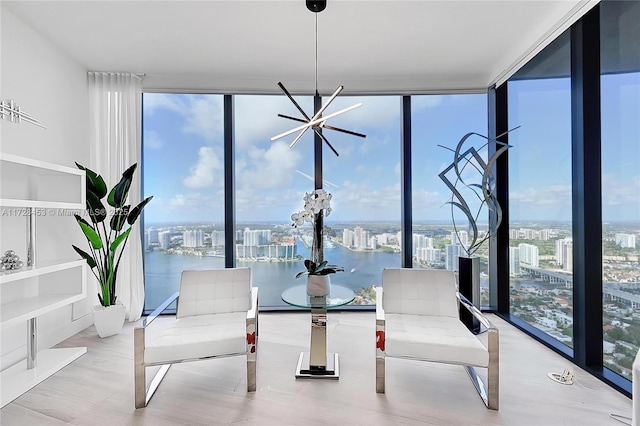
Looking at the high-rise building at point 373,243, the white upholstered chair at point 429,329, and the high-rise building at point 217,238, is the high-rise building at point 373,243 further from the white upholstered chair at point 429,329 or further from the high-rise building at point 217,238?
the high-rise building at point 217,238

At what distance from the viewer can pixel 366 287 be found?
4004mm

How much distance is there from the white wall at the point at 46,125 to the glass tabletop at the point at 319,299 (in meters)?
2.19

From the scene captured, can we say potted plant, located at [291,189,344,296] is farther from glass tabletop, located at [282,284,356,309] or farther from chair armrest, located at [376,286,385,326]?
chair armrest, located at [376,286,385,326]

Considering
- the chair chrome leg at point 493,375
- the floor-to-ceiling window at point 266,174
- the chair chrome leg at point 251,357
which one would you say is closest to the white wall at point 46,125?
the floor-to-ceiling window at point 266,174

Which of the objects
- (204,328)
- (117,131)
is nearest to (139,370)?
(204,328)

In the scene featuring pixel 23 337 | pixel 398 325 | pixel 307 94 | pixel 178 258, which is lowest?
pixel 23 337

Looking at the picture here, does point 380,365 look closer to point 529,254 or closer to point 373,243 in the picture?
point 373,243

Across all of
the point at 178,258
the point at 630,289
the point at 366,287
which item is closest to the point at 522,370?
the point at 630,289

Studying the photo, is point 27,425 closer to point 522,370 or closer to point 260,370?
point 260,370

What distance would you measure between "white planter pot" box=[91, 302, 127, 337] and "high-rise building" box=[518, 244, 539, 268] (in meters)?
4.05

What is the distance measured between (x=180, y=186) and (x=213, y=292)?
1.63m

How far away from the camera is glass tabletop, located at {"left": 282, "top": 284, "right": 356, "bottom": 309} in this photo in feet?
7.61

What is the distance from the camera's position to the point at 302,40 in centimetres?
291

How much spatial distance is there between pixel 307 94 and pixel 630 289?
3373 millimetres
